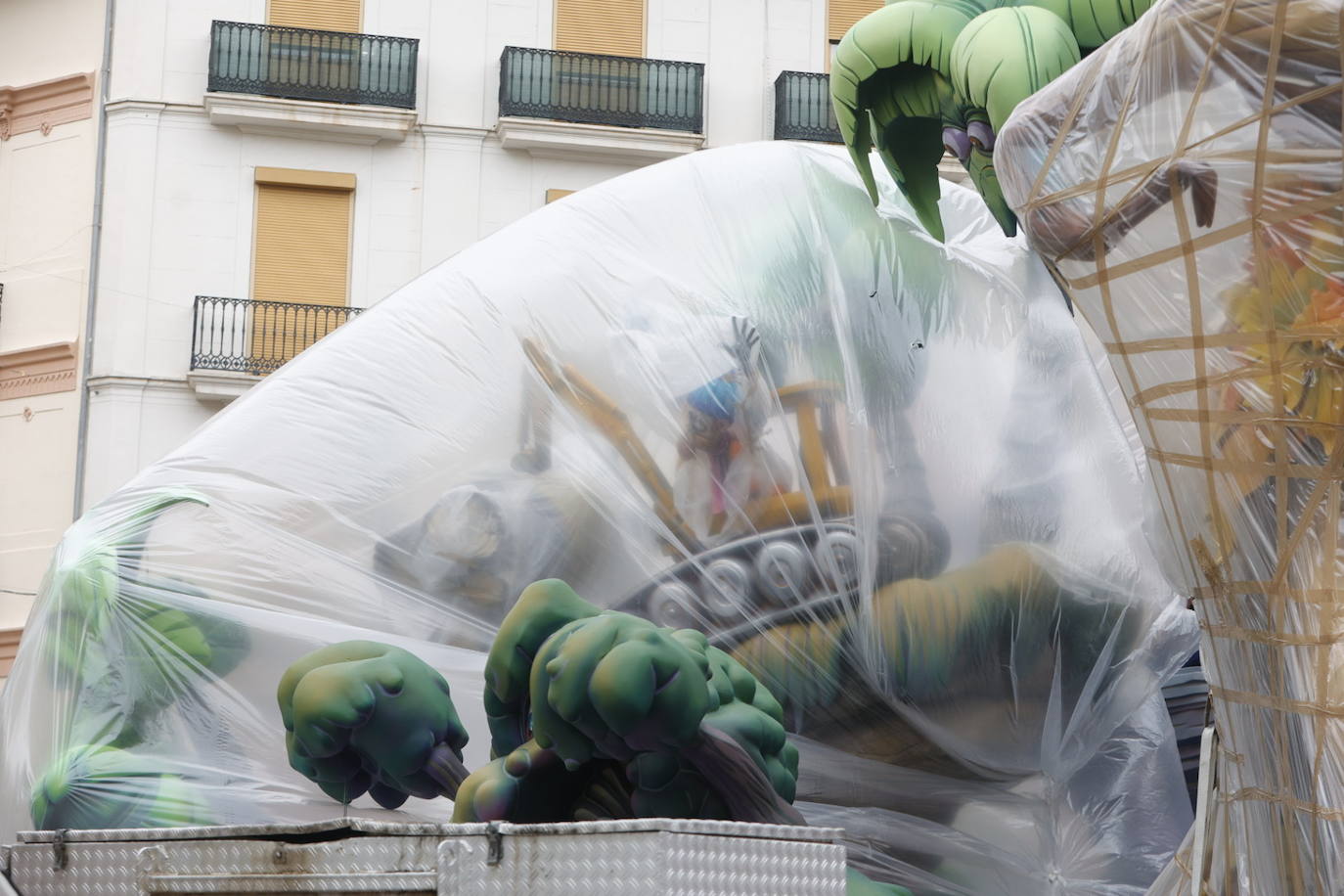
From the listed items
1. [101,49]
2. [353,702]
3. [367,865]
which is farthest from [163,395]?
[367,865]

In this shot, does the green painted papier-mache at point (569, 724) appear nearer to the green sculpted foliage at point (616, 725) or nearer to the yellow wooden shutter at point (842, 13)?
the green sculpted foliage at point (616, 725)

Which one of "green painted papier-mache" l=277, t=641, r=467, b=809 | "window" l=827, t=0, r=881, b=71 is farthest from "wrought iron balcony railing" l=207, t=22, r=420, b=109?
"green painted papier-mache" l=277, t=641, r=467, b=809

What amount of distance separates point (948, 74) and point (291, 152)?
11313 millimetres

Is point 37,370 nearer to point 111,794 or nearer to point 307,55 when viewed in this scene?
point 307,55

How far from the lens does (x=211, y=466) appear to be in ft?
20.7

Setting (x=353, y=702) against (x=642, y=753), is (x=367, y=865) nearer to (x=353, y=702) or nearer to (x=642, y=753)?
(x=642, y=753)

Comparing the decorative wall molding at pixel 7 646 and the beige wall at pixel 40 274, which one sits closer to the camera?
the decorative wall molding at pixel 7 646

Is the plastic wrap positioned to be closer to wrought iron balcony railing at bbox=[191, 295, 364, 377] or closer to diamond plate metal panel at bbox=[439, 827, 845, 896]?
diamond plate metal panel at bbox=[439, 827, 845, 896]

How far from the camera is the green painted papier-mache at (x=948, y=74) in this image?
5.86 metres

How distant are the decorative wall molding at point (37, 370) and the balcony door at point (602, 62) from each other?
472 cm

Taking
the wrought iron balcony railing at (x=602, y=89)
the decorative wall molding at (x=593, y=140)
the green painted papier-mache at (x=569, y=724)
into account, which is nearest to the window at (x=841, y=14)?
the wrought iron balcony railing at (x=602, y=89)

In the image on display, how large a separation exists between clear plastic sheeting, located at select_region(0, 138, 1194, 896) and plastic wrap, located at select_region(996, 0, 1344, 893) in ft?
6.02

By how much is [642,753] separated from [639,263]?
6.46 feet

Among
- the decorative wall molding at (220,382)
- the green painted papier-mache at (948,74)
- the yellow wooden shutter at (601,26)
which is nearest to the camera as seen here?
the green painted papier-mache at (948,74)
